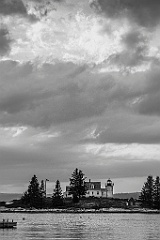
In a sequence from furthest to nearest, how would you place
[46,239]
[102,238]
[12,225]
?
[12,225] → [102,238] → [46,239]

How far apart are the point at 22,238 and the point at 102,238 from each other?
43.5 ft

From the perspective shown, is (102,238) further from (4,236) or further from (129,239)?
(4,236)

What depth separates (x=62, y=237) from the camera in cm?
8856

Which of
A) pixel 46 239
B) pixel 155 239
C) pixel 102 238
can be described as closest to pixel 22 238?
pixel 46 239

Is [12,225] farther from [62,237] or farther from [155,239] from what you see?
[155,239]

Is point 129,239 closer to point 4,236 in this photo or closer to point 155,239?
point 155,239

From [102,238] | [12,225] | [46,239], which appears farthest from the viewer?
[12,225]

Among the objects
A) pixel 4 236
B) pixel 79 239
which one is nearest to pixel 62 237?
pixel 79 239

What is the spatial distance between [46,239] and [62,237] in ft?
17.0

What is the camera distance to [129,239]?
292 ft

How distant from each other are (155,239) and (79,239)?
13.0 m

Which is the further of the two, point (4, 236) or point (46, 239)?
point (4, 236)

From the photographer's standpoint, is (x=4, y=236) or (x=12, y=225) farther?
(x=12, y=225)

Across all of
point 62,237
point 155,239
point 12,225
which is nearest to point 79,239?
point 62,237
